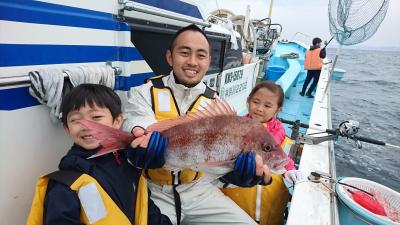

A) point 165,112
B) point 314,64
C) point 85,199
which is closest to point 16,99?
point 85,199

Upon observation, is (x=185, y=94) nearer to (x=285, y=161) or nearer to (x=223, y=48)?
(x=285, y=161)

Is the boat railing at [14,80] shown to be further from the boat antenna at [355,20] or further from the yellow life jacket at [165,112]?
the boat antenna at [355,20]

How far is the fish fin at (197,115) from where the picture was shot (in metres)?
1.79

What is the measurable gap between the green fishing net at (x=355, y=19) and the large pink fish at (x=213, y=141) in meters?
4.04

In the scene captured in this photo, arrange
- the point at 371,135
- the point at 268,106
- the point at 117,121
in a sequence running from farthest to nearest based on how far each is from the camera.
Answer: the point at 371,135, the point at 268,106, the point at 117,121

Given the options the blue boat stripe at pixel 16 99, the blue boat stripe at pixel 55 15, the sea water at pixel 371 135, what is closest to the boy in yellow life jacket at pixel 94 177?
the blue boat stripe at pixel 16 99

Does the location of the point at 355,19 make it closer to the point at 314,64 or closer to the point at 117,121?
the point at 117,121

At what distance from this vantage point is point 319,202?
226 cm

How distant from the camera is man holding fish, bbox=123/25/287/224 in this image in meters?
1.72

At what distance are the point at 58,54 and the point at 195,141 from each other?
115cm

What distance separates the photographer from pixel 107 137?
152cm

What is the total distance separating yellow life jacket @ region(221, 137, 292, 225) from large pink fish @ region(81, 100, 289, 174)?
0.86m

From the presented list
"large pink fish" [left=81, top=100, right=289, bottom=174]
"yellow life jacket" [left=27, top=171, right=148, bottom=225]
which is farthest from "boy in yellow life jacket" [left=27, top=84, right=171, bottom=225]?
"large pink fish" [left=81, top=100, right=289, bottom=174]

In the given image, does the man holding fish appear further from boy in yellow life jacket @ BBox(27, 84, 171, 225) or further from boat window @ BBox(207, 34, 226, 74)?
boat window @ BBox(207, 34, 226, 74)
